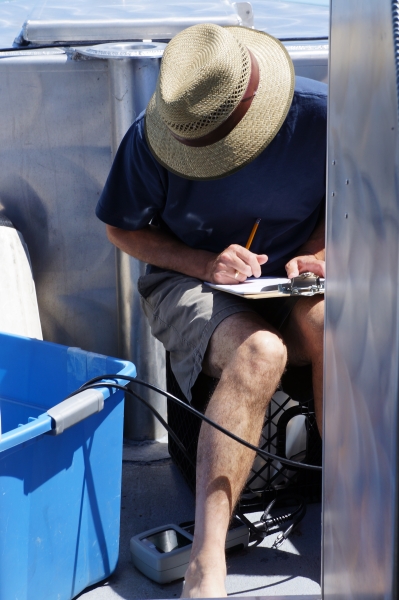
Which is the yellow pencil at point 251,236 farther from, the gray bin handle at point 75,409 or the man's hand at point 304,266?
the gray bin handle at point 75,409

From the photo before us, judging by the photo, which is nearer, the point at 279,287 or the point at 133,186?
the point at 279,287

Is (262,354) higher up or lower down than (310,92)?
lower down

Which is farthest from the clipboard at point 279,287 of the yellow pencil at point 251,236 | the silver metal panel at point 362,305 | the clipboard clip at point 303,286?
the silver metal panel at point 362,305

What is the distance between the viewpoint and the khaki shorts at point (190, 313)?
1.47 metres

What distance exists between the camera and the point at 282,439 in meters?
1.62

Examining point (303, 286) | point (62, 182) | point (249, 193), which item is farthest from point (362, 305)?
point (62, 182)

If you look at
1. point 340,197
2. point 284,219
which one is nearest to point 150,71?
point 284,219

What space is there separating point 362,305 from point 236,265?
1.01m

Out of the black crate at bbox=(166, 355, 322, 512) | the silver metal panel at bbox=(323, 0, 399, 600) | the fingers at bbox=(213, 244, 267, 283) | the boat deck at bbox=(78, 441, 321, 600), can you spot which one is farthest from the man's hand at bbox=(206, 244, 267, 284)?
the silver metal panel at bbox=(323, 0, 399, 600)

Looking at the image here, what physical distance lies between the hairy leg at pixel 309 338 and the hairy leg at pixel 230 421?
9 centimetres

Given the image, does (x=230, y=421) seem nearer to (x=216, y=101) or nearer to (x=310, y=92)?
(x=216, y=101)

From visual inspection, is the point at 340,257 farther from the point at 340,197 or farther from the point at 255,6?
the point at 255,6

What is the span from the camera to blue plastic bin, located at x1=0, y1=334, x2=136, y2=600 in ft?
3.86

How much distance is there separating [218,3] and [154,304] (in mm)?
1117
